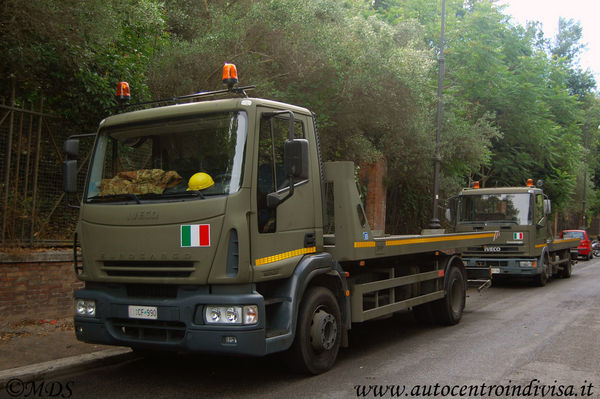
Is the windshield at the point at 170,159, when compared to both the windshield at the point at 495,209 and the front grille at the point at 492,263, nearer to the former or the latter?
the windshield at the point at 495,209

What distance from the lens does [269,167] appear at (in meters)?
5.66

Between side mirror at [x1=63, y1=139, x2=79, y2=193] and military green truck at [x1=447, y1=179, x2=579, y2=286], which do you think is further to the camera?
military green truck at [x1=447, y1=179, x2=579, y2=286]

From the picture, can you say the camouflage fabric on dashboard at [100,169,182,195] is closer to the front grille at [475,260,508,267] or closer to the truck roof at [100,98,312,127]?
the truck roof at [100,98,312,127]

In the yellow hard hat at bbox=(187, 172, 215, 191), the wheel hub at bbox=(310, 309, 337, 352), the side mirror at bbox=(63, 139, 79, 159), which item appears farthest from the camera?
the side mirror at bbox=(63, 139, 79, 159)

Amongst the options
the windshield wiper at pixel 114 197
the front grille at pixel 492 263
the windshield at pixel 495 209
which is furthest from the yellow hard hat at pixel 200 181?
the front grille at pixel 492 263

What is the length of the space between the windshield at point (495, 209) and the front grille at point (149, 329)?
11054 mm

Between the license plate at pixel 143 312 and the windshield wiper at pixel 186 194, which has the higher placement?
the windshield wiper at pixel 186 194

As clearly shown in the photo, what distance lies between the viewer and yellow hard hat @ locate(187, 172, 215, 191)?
17.9ft

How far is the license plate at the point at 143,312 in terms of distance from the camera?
17.8ft

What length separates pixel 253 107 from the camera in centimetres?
560

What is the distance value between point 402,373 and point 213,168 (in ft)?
9.59

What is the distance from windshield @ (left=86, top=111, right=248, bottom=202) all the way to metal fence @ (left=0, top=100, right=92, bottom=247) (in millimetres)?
3390

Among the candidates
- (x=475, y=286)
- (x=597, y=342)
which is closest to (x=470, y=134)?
(x=475, y=286)

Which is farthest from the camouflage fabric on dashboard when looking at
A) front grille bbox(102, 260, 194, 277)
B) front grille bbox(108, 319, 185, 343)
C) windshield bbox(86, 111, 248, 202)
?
front grille bbox(108, 319, 185, 343)
